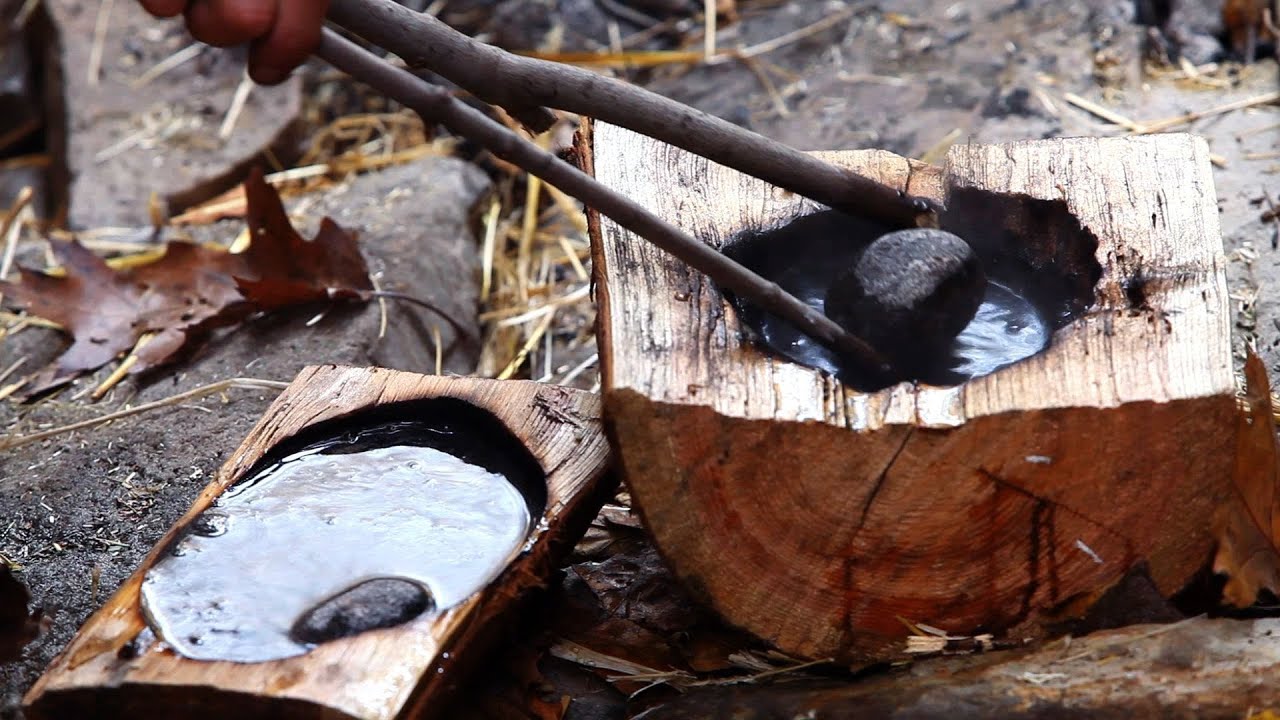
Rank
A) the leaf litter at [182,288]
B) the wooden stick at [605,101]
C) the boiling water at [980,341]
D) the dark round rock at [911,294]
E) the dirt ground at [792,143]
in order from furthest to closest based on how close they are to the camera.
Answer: the leaf litter at [182,288]
the dirt ground at [792,143]
the boiling water at [980,341]
the dark round rock at [911,294]
the wooden stick at [605,101]

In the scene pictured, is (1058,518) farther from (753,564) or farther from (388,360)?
(388,360)

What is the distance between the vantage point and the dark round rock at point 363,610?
2.09 metres

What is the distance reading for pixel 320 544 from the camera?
7.55 ft

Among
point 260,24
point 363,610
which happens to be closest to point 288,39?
point 260,24

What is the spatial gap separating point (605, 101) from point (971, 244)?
0.94 metres

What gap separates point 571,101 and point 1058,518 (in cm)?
121

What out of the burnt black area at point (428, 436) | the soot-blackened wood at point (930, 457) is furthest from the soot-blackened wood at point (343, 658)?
the soot-blackened wood at point (930, 457)

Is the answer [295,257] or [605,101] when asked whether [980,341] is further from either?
[295,257]

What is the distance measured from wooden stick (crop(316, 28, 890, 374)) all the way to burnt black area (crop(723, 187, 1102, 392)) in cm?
12

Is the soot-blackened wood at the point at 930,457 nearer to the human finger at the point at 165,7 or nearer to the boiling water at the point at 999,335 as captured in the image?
the boiling water at the point at 999,335

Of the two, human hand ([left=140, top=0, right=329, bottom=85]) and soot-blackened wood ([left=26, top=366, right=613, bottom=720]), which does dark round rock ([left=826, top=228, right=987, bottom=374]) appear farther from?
human hand ([left=140, top=0, right=329, bottom=85])

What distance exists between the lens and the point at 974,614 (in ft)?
7.66

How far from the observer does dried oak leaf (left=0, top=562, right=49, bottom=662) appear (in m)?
2.43

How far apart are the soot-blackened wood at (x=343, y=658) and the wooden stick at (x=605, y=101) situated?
0.63 metres
